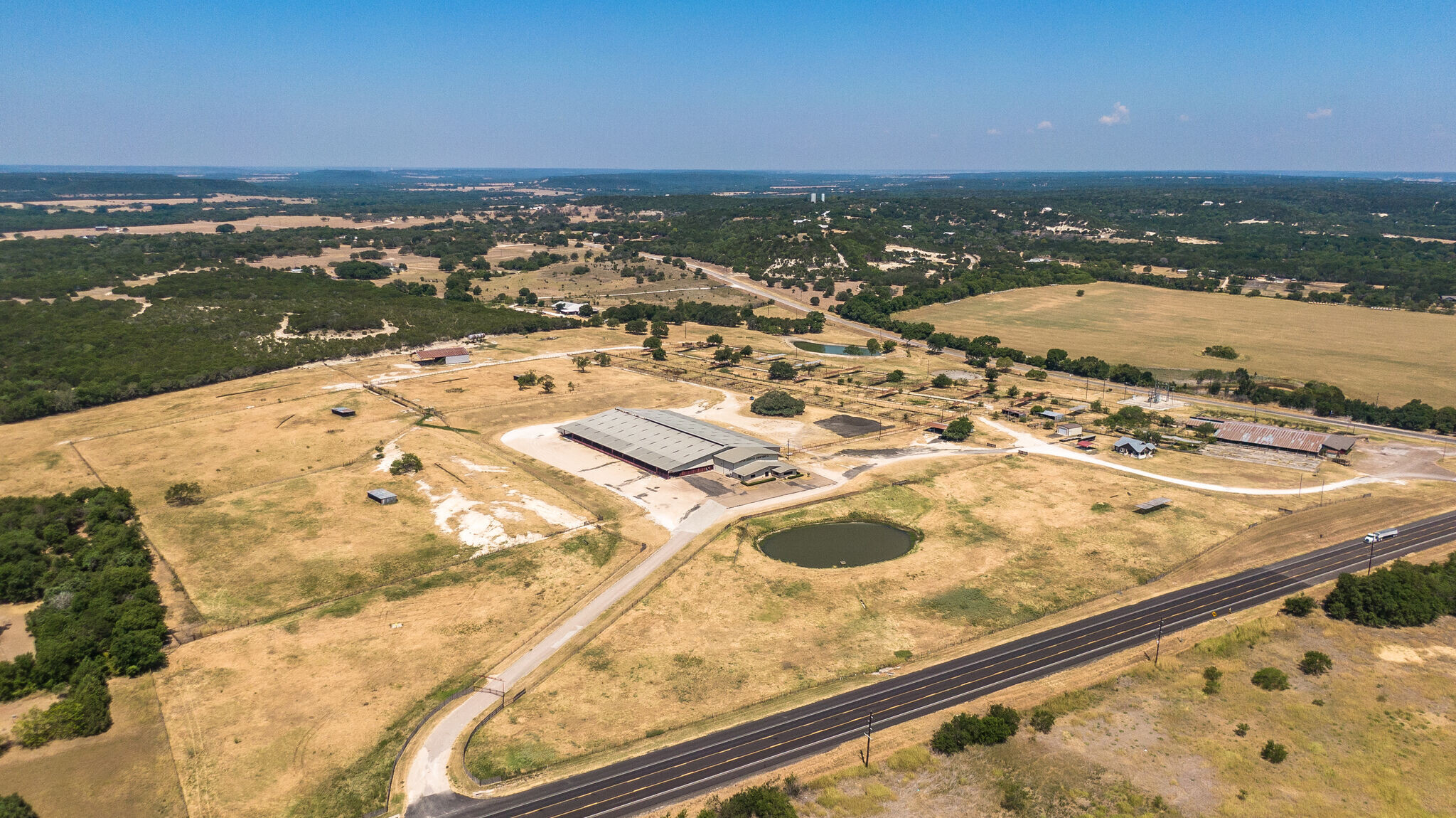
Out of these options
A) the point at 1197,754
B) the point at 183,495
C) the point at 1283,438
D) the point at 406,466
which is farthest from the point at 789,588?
the point at 1283,438

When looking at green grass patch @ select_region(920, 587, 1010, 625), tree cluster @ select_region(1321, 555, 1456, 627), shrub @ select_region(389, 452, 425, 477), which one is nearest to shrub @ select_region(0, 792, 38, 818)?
shrub @ select_region(389, 452, 425, 477)

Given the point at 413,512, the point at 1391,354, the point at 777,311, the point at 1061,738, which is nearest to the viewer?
the point at 1061,738

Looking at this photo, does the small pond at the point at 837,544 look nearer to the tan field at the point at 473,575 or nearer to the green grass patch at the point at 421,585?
the tan field at the point at 473,575

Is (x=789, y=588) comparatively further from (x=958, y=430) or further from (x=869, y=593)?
(x=958, y=430)

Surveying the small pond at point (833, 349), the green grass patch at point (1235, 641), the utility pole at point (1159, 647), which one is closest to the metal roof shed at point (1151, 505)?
the green grass patch at point (1235, 641)

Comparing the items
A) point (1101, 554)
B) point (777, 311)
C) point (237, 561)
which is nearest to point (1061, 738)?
point (1101, 554)

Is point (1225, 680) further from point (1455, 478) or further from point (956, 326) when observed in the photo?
point (956, 326)

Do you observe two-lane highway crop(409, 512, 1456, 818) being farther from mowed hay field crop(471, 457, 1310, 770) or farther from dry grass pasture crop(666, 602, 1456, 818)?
mowed hay field crop(471, 457, 1310, 770)
